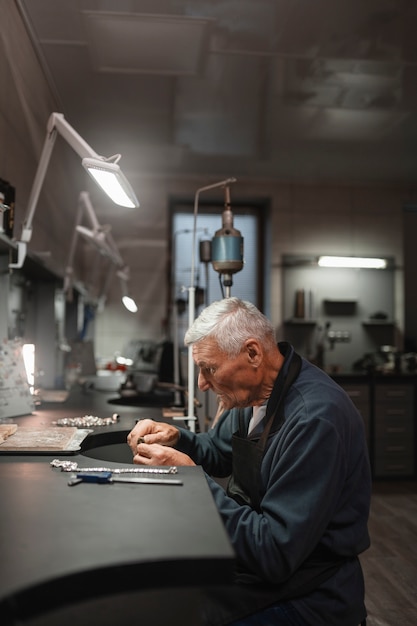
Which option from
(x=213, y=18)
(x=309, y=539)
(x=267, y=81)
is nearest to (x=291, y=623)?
(x=309, y=539)

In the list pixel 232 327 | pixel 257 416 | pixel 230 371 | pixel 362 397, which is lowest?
pixel 362 397

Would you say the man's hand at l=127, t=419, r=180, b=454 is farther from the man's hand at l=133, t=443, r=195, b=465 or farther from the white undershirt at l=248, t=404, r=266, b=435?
the white undershirt at l=248, t=404, r=266, b=435

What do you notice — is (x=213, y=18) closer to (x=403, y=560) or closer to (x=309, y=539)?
(x=309, y=539)

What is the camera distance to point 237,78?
12.9 feet

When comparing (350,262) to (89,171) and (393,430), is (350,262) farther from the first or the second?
(89,171)

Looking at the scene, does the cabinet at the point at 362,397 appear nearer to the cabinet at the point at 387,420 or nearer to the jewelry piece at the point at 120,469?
the cabinet at the point at 387,420

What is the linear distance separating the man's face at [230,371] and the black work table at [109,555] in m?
0.36

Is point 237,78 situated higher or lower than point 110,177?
higher

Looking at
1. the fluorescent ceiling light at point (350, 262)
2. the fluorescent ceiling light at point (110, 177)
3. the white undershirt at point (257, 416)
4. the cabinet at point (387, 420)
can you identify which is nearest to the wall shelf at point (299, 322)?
the fluorescent ceiling light at point (350, 262)

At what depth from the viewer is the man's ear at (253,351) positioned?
57.6 inches

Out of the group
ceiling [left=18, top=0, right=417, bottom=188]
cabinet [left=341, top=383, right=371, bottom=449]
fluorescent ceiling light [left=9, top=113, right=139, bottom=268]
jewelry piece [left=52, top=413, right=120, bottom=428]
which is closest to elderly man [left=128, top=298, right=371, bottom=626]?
jewelry piece [left=52, top=413, right=120, bottom=428]

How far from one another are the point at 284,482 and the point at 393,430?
429 cm

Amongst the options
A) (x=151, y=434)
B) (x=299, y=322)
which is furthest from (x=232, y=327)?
(x=299, y=322)

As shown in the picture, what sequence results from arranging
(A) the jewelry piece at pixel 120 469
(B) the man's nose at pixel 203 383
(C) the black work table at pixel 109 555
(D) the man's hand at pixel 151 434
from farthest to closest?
(D) the man's hand at pixel 151 434 < (B) the man's nose at pixel 203 383 < (A) the jewelry piece at pixel 120 469 < (C) the black work table at pixel 109 555
